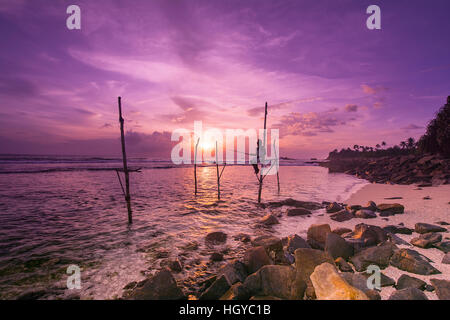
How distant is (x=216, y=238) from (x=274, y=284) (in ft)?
17.6

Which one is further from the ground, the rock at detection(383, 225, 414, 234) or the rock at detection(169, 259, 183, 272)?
the rock at detection(383, 225, 414, 234)

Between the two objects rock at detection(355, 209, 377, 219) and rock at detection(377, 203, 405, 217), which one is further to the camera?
rock at detection(377, 203, 405, 217)

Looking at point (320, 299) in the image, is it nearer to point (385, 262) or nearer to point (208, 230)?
point (385, 262)

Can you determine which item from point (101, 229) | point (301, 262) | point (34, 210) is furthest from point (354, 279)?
A: point (34, 210)

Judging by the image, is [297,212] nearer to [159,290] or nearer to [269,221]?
[269,221]

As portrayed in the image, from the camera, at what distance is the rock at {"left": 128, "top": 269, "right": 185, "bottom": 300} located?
4.71 meters

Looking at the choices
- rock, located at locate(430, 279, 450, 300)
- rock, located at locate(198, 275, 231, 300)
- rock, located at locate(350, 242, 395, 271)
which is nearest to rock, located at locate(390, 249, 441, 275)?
rock, located at locate(350, 242, 395, 271)

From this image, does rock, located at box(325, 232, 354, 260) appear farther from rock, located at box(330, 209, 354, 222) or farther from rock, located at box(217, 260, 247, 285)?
rock, located at box(330, 209, 354, 222)

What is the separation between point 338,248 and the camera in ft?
21.1

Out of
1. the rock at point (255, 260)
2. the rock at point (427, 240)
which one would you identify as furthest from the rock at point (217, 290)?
the rock at point (427, 240)

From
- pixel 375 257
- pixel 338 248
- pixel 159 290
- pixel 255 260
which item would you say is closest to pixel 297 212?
pixel 338 248

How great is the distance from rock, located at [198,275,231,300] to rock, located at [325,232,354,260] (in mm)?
3801

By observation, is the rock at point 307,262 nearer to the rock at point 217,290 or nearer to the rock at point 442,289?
the rock at point 217,290
